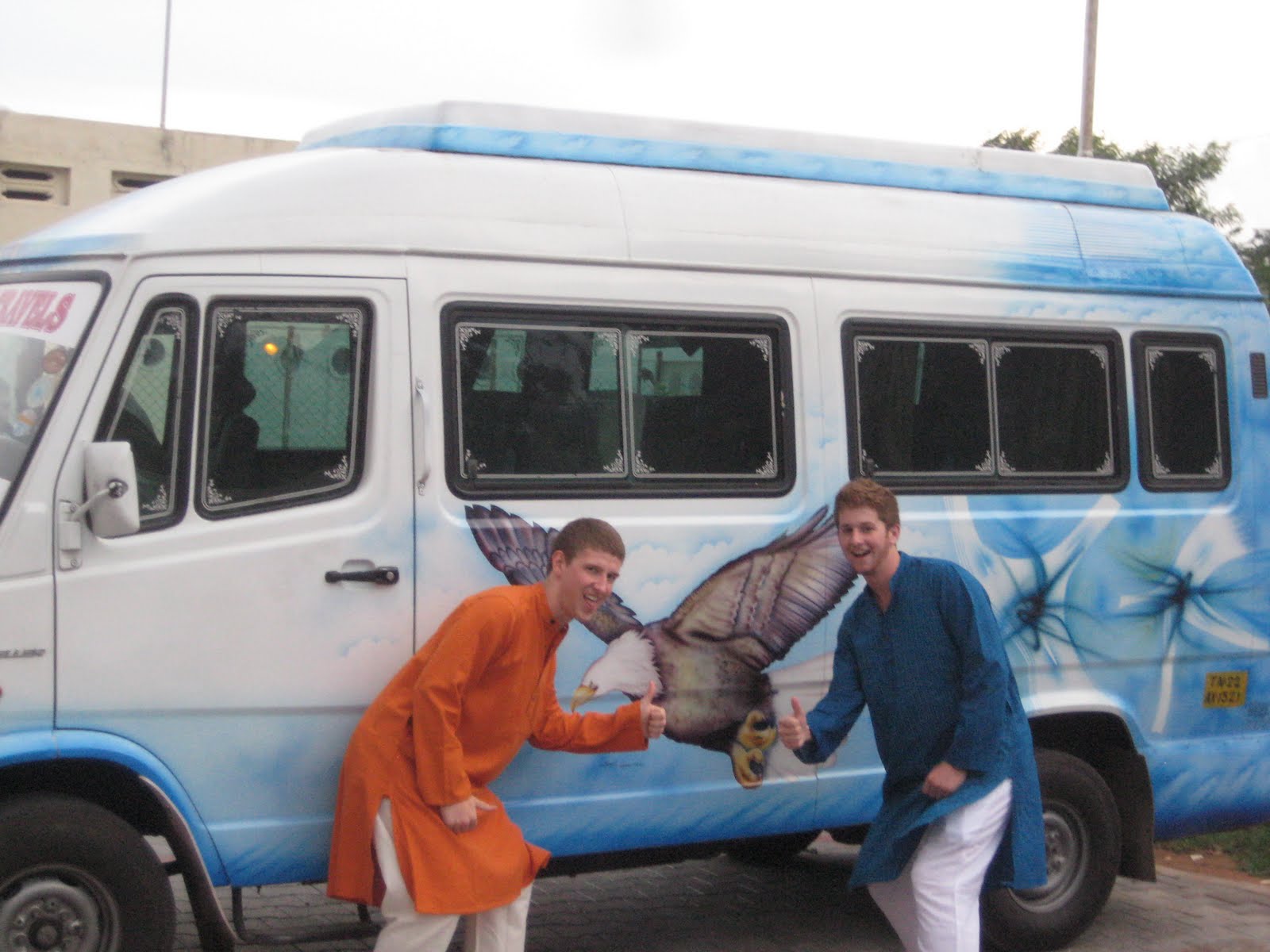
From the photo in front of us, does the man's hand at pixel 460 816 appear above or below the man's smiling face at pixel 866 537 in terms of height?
below

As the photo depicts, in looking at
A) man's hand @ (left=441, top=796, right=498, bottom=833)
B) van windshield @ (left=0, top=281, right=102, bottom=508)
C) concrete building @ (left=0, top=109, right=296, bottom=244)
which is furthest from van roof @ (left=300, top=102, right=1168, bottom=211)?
concrete building @ (left=0, top=109, right=296, bottom=244)

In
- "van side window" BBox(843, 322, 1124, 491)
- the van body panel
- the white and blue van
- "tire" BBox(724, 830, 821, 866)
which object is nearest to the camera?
the white and blue van

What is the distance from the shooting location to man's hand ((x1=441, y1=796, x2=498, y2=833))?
4.88 m

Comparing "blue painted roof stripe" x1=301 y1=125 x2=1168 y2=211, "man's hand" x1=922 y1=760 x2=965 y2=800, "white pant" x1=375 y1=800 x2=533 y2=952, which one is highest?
"blue painted roof stripe" x1=301 y1=125 x2=1168 y2=211

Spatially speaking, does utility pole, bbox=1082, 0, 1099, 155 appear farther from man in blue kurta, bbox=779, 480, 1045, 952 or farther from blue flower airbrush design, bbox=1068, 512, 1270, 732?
man in blue kurta, bbox=779, 480, 1045, 952

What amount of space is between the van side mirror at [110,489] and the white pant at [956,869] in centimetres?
249

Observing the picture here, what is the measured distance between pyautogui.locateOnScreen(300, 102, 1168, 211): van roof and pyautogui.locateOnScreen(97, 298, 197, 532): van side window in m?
1.24

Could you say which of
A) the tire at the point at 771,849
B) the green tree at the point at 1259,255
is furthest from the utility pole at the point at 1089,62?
the tire at the point at 771,849

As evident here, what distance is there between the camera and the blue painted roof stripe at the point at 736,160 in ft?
19.6

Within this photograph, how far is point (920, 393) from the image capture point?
21.3 ft

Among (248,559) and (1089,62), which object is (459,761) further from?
(1089,62)

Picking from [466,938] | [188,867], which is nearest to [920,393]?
[466,938]

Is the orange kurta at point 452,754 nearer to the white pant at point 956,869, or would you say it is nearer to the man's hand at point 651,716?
the man's hand at point 651,716

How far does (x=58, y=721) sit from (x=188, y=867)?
609 mm
